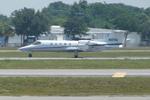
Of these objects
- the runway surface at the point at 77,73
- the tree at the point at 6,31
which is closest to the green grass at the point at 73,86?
the runway surface at the point at 77,73

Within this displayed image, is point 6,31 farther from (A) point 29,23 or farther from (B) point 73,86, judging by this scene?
(B) point 73,86

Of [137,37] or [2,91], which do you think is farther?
[137,37]

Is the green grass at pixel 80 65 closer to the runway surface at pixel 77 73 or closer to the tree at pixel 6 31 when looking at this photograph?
the runway surface at pixel 77 73

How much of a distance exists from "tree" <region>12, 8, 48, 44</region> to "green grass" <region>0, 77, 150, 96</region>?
138521mm

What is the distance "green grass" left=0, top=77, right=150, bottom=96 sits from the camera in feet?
71.2

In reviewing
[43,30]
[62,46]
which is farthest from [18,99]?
[43,30]

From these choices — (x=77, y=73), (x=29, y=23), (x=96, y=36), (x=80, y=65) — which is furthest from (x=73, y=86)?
(x=96, y=36)

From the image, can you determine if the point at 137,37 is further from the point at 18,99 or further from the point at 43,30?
the point at 18,99

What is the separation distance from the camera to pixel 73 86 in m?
24.0

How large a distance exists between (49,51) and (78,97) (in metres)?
57.5

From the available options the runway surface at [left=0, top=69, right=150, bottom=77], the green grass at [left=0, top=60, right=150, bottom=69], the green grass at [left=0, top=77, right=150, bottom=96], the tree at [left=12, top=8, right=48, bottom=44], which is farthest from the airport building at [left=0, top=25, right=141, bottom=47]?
A: the green grass at [left=0, top=77, right=150, bottom=96]

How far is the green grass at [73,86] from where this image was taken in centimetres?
2170

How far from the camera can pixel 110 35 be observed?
175000 millimetres

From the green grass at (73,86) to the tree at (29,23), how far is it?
138521mm
